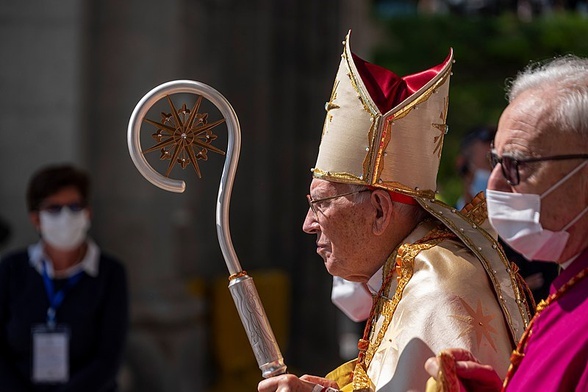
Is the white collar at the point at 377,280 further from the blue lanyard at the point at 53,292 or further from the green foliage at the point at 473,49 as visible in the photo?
the green foliage at the point at 473,49

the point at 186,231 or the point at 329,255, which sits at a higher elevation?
the point at 329,255

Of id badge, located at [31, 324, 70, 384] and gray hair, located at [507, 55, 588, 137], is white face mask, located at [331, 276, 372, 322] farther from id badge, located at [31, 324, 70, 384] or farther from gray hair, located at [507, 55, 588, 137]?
id badge, located at [31, 324, 70, 384]

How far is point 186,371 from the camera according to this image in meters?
7.66

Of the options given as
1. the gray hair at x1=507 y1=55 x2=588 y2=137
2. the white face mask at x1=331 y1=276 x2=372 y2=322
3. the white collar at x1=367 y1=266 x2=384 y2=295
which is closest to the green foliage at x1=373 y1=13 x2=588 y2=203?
the white face mask at x1=331 y1=276 x2=372 y2=322

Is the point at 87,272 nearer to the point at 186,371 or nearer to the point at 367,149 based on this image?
the point at 367,149

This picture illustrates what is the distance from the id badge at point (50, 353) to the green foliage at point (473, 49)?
9.64 meters

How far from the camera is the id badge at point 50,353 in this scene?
4227 mm

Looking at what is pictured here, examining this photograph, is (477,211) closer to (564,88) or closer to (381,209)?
(381,209)

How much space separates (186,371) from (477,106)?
23.9 feet

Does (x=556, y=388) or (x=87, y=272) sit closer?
(x=556, y=388)

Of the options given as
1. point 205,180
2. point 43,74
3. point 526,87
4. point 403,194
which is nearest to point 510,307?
point 403,194

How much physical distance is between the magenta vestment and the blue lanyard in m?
2.45

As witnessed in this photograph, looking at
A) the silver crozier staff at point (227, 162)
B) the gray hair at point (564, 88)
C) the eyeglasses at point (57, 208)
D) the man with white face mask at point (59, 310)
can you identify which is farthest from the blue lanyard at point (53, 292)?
the gray hair at point (564, 88)

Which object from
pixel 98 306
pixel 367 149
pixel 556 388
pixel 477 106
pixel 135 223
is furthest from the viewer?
pixel 477 106
